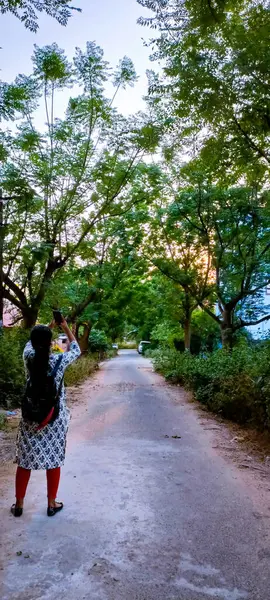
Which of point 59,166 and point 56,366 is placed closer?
point 56,366

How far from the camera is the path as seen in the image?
2.63 meters

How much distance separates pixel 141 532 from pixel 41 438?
1172 mm

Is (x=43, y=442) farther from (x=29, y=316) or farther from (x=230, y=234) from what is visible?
(x=230, y=234)

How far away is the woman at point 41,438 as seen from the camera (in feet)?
11.7

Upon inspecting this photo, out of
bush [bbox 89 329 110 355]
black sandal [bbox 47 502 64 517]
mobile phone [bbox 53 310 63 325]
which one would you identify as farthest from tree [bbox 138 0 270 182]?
bush [bbox 89 329 110 355]

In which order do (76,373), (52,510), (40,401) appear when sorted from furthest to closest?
(76,373)
(52,510)
(40,401)

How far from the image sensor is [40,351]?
3.56m

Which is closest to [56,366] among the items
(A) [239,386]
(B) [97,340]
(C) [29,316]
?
(A) [239,386]

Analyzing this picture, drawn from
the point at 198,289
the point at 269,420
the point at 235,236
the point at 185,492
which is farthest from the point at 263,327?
the point at 185,492

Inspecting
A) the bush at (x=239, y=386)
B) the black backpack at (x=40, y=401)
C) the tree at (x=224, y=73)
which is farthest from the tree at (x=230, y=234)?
the black backpack at (x=40, y=401)

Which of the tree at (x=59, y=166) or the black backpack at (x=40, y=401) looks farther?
the tree at (x=59, y=166)

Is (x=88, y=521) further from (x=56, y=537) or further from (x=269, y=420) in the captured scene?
(x=269, y=420)

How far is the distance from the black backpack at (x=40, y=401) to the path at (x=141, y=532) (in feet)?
3.01

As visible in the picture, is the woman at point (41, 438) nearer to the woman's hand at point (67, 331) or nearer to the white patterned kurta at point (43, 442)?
the white patterned kurta at point (43, 442)
